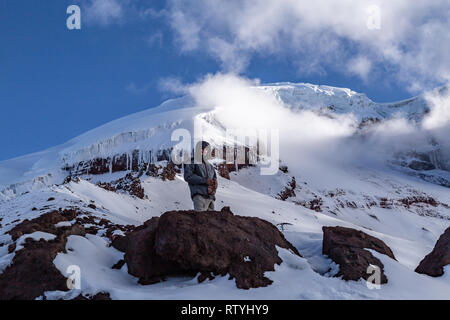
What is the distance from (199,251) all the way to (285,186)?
29.6m

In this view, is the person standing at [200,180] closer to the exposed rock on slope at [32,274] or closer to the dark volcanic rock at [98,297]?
the exposed rock on slope at [32,274]

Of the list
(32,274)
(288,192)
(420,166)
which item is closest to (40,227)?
(32,274)

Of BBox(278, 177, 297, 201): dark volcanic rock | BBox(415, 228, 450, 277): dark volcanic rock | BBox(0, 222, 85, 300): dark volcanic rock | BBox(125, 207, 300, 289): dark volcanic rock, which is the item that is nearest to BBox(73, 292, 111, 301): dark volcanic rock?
BBox(0, 222, 85, 300): dark volcanic rock

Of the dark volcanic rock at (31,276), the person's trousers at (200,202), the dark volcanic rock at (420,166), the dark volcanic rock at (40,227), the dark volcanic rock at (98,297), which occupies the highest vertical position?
the dark volcanic rock at (420,166)

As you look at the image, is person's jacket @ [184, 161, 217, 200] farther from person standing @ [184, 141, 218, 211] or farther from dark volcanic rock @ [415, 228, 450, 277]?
dark volcanic rock @ [415, 228, 450, 277]

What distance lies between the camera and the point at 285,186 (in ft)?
111

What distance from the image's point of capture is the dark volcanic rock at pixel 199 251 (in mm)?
4707

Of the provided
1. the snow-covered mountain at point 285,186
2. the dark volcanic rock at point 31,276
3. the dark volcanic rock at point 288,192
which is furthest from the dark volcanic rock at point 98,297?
the dark volcanic rock at point 288,192

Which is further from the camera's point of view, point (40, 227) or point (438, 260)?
point (40, 227)

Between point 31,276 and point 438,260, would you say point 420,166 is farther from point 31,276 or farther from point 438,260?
point 31,276

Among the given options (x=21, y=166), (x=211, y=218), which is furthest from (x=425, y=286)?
(x=21, y=166)

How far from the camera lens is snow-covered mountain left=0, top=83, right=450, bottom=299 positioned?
4582 millimetres

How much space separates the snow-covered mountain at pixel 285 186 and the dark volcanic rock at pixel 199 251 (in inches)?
7.6
